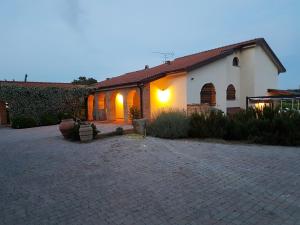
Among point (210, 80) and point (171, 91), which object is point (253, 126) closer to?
point (210, 80)

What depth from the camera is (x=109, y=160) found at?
687 centimetres

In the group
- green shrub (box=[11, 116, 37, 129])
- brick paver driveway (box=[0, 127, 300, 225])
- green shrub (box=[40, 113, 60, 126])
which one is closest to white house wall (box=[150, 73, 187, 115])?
brick paver driveway (box=[0, 127, 300, 225])

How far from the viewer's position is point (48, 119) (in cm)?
1867

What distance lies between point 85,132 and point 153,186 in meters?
5.78

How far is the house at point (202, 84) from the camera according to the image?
15.3 metres

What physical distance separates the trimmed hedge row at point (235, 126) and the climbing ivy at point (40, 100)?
39.3 ft

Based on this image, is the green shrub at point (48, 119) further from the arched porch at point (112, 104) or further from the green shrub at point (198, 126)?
the green shrub at point (198, 126)

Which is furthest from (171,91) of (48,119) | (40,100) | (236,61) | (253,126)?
(40,100)

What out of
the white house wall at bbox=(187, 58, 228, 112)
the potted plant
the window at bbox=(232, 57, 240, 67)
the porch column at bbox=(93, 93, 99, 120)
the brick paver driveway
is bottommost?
the brick paver driveway

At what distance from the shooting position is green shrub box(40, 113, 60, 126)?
1853 centimetres

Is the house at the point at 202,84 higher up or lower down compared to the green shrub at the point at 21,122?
higher up

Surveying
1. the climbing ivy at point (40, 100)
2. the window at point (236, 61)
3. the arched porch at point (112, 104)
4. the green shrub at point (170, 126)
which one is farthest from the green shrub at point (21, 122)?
the window at point (236, 61)

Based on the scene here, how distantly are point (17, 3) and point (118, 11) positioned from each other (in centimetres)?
684

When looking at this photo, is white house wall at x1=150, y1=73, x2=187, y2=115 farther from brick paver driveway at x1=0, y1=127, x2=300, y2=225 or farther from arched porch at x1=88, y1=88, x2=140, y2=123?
brick paver driveway at x1=0, y1=127, x2=300, y2=225
